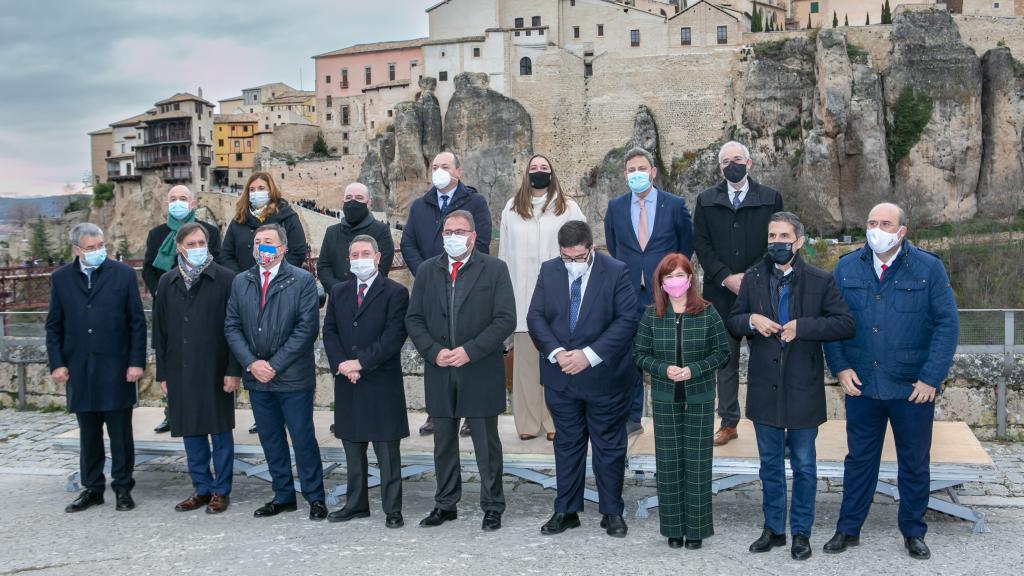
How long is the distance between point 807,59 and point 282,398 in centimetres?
5203

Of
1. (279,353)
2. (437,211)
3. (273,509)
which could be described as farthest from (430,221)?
(273,509)

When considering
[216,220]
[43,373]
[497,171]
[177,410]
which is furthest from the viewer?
[216,220]

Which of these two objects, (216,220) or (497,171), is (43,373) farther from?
(216,220)

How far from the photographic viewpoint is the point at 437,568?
496 cm

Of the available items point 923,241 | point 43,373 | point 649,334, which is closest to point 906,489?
point 649,334

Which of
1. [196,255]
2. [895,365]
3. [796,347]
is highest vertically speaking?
[196,255]

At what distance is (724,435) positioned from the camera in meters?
6.34

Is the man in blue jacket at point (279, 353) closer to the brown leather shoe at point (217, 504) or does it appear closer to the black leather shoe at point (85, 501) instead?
the brown leather shoe at point (217, 504)

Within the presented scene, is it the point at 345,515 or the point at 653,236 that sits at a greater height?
the point at 653,236

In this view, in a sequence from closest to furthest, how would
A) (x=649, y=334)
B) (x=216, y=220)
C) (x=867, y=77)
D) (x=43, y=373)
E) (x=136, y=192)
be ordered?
(x=649, y=334) < (x=43, y=373) < (x=867, y=77) < (x=216, y=220) < (x=136, y=192)

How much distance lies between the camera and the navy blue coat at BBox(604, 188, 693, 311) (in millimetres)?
6805

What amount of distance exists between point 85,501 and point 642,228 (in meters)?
4.58

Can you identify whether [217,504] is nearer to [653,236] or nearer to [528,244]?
[528,244]

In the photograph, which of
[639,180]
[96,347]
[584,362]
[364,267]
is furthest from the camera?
[96,347]
